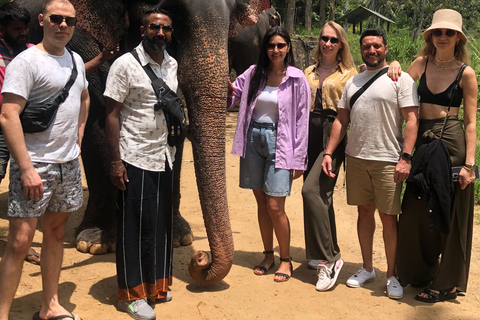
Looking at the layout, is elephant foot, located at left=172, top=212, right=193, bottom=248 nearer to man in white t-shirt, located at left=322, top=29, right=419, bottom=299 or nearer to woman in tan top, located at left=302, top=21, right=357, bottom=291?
woman in tan top, located at left=302, top=21, right=357, bottom=291

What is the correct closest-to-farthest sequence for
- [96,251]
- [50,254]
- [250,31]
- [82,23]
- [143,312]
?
[50,254], [143,312], [82,23], [96,251], [250,31]

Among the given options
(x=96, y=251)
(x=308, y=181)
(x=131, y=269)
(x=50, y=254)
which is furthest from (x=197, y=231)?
(x=50, y=254)

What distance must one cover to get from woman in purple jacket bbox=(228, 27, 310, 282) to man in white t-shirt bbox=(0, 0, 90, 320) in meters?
1.39

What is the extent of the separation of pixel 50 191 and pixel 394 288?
8.51 ft

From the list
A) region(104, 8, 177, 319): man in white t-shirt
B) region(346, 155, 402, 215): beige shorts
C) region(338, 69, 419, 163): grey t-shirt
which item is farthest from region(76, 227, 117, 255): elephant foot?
region(338, 69, 419, 163): grey t-shirt

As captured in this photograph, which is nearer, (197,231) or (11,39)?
(11,39)

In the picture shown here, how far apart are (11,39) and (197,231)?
249 centimetres

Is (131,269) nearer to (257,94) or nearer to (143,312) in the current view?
(143,312)

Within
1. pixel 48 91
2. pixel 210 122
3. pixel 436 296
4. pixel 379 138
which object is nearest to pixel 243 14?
pixel 210 122

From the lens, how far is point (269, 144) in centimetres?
427

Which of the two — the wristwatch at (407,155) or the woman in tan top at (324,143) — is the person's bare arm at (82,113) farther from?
the wristwatch at (407,155)

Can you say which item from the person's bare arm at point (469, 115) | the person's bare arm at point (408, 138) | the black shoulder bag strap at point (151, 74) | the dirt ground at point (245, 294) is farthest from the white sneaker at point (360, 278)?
the black shoulder bag strap at point (151, 74)

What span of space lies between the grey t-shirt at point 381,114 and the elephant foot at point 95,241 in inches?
86.7

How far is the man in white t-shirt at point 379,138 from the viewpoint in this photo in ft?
13.1
